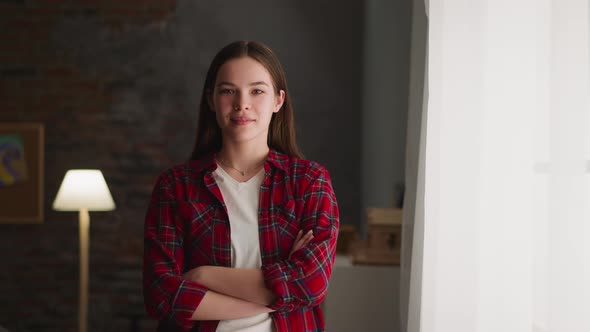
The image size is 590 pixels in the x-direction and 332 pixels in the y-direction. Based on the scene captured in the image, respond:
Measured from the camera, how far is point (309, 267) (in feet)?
5.27

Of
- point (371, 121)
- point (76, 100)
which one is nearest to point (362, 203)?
point (371, 121)

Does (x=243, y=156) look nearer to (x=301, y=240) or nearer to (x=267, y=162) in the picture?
(x=267, y=162)

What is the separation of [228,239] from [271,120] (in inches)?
15.5

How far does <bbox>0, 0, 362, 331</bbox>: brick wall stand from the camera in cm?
435

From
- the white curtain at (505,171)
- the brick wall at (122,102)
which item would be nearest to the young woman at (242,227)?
the white curtain at (505,171)

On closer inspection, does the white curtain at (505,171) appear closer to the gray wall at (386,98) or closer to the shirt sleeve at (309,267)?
the shirt sleeve at (309,267)

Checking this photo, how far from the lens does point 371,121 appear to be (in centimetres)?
415

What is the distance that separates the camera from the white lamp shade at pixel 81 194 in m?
3.50

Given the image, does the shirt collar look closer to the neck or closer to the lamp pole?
the neck

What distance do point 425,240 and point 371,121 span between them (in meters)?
2.35

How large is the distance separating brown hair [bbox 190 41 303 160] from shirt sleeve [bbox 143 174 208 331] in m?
0.17

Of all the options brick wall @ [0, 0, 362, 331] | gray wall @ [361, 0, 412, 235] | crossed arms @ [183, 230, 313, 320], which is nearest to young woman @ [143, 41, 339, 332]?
crossed arms @ [183, 230, 313, 320]

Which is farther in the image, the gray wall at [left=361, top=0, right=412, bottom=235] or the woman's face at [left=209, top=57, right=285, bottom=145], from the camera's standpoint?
the gray wall at [left=361, top=0, right=412, bottom=235]

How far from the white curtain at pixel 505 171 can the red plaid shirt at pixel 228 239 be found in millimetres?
343
